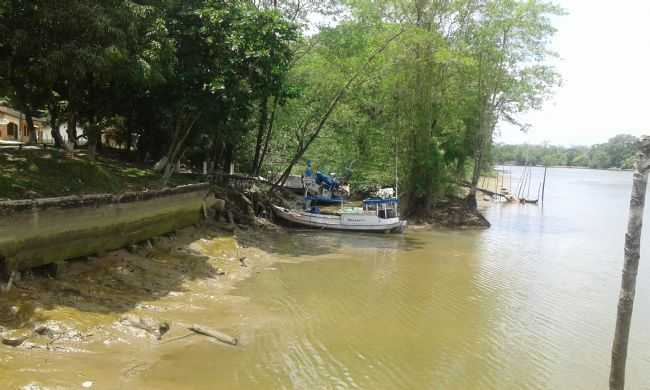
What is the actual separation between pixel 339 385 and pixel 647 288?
13136 millimetres

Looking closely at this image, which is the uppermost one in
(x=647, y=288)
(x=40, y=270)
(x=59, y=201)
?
(x=59, y=201)

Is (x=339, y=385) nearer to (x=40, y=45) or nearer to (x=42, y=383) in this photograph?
(x=42, y=383)

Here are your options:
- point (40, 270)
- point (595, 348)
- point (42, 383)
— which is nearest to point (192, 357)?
point (42, 383)

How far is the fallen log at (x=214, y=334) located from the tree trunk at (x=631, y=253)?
6098 millimetres

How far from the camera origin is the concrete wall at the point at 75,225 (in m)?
9.00

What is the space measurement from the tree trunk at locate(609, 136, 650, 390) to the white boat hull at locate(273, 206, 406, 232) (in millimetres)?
17308

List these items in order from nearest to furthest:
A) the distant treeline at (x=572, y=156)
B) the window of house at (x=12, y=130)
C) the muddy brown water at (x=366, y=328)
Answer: the muddy brown water at (x=366, y=328), the window of house at (x=12, y=130), the distant treeline at (x=572, y=156)

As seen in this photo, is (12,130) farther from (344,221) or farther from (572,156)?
(572,156)

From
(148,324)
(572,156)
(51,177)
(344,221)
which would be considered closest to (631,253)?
(148,324)

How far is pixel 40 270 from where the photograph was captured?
32.2ft

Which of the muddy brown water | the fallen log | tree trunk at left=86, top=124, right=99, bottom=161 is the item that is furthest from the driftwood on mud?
tree trunk at left=86, top=124, right=99, bottom=161

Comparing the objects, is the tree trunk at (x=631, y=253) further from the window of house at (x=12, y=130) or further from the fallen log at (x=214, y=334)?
the window of house at (x=12, y=130)

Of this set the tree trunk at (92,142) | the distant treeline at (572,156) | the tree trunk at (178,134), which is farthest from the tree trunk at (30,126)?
the distant treeline at (572,156)

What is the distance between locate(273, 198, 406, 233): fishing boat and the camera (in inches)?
933
